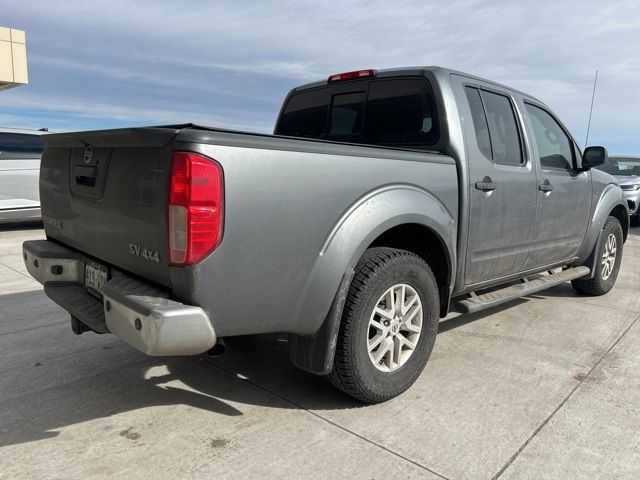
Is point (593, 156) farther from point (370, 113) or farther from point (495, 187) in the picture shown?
point (370, 113)

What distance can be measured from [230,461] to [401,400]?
110 cm

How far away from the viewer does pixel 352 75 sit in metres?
3.93

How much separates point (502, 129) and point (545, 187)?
2.05ft

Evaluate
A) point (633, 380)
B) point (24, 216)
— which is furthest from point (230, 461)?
point (24, 216)

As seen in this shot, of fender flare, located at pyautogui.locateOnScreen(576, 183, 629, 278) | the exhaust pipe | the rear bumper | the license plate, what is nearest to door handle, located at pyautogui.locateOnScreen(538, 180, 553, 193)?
fender flare, located at pyautogui.locateOnScreen(576, 183, 629, 278)

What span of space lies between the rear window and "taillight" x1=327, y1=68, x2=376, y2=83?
50 millimetres

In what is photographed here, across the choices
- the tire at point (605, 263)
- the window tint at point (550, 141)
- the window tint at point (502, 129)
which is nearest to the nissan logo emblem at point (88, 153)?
the window tint at point (502, 129)

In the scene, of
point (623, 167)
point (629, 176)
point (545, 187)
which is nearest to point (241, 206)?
point (545, 187)

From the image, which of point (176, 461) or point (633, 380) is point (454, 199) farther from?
point (176, 461)

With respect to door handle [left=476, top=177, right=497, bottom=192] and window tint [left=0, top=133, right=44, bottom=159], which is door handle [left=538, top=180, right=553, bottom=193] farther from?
window tint [left=0, top=133, right=44, bottom=159]

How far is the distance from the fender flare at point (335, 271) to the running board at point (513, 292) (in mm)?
995

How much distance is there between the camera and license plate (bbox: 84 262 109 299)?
278cm

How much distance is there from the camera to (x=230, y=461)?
7.87ft

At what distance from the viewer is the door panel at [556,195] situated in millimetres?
4195
